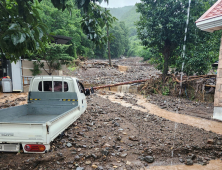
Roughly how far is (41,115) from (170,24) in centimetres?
986

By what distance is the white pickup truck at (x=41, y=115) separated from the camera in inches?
120

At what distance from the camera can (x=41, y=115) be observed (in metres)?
4.99

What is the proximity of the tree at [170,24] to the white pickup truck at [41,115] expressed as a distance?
8.47 m

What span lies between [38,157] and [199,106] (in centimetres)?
977

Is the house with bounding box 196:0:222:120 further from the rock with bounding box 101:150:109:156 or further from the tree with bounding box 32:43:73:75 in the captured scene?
the tree with bounding box 32:43:73:75

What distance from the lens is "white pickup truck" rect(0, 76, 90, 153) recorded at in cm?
304

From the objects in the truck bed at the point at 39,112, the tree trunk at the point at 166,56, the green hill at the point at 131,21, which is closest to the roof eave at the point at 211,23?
the truck bed at the point at 39,112

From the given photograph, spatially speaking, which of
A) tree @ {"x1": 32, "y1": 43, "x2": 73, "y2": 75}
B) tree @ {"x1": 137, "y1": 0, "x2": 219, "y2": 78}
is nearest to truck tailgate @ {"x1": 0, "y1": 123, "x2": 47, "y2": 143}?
tree @ {"x1": 137, "y1": 0, "x2": 219, "y2": 78}

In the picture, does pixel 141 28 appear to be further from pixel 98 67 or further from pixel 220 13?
pixel 98 67

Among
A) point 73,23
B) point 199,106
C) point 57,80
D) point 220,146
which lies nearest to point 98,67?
point 73,23

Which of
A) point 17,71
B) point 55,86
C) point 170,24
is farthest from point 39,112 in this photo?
point 170,24

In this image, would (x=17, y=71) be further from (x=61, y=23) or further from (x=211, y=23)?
(x=61, y=23)

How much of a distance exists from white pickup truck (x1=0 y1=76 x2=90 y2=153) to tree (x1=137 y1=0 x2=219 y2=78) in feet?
27.8

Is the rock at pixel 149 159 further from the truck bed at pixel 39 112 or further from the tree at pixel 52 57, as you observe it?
the tree at pixel 52 57
